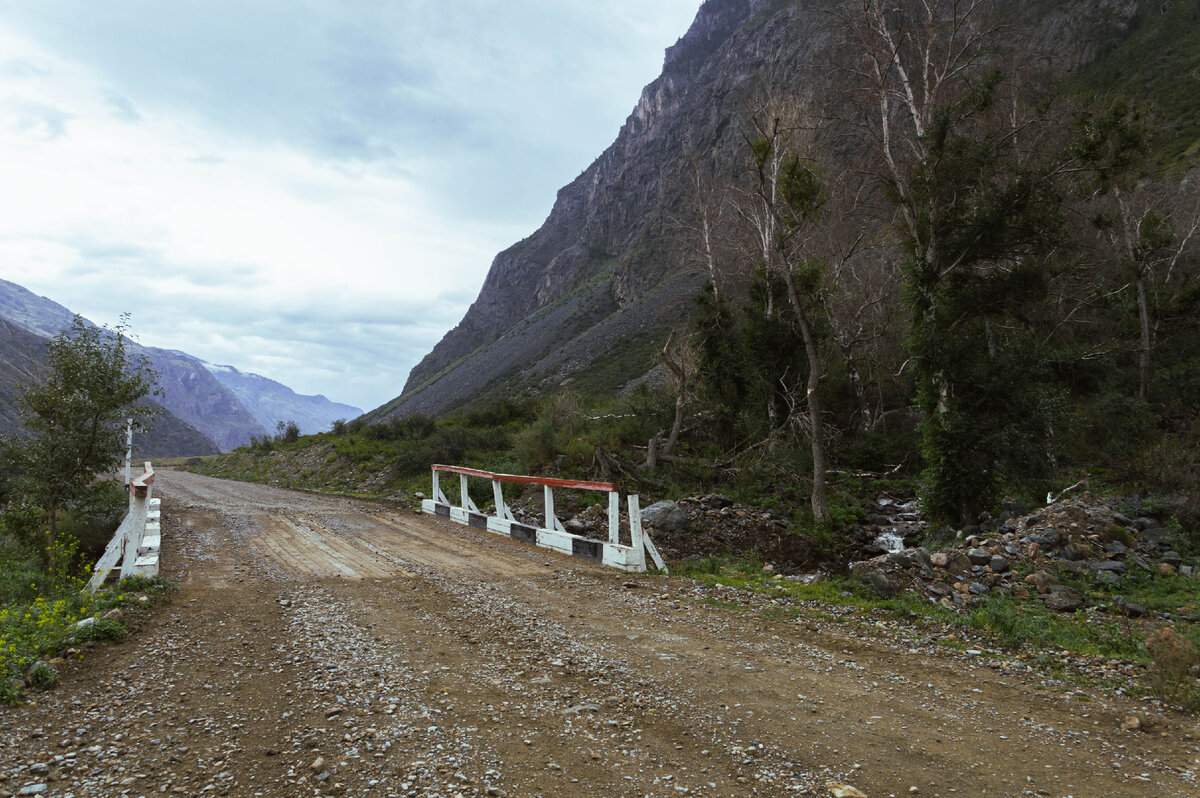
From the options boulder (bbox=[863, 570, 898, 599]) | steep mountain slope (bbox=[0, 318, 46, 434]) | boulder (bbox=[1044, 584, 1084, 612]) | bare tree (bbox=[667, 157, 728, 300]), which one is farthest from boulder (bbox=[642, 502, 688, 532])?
steep mountain slope (bbox=[0, 318, 46, 434])

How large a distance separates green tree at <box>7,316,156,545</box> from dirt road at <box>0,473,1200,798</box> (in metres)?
9.17

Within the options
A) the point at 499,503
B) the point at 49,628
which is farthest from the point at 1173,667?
the point at 499,503

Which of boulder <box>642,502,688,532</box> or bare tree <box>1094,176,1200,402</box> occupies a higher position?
bare tree <box>1094,176,1200,402</box>

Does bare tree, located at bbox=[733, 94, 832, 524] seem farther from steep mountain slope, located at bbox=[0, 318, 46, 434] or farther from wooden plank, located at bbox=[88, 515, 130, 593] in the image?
steep mountain slope, located at bbox=[0, 318, 46, 434]

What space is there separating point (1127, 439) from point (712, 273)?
39.7 feet

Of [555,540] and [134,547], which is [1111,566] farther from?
[134,547]

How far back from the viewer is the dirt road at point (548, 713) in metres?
2.88

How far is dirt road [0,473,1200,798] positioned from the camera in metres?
2.88

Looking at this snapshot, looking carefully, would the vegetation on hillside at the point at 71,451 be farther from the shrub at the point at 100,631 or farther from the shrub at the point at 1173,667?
the shrub at the point at 1173,667

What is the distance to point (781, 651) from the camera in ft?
15.6

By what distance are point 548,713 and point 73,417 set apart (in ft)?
46.5

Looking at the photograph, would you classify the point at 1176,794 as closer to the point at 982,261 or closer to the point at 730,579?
the point at 730,579

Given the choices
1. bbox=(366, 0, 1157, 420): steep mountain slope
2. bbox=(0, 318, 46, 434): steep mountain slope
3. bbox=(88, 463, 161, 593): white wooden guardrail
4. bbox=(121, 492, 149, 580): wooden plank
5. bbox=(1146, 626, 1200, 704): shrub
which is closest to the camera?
bbox=(1146, 626, 1200, 704): shrub

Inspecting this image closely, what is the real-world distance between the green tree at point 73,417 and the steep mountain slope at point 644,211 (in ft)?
51.9
